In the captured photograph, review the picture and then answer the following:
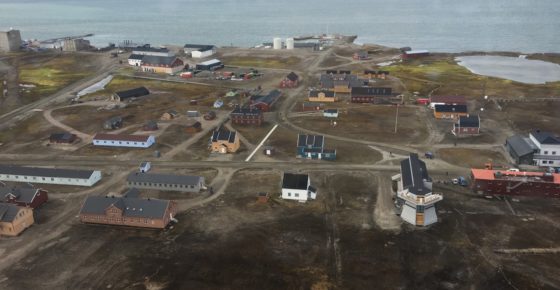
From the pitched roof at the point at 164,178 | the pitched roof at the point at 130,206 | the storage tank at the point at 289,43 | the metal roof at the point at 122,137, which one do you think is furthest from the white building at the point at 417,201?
the storage tank at the point at 289,43

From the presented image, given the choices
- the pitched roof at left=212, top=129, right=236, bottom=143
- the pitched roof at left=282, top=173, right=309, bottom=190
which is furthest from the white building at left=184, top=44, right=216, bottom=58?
the pitched roof at left=282, top=173, right=309, bottom=190

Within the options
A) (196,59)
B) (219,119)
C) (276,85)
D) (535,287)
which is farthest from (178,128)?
(196,59)

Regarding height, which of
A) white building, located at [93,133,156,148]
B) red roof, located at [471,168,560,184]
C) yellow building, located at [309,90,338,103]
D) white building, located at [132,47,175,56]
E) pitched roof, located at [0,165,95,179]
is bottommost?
pitched roof, located at [0,165,95,179]

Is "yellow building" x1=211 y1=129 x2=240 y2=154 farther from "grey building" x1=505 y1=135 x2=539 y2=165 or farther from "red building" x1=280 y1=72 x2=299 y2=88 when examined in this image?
"red building" x1=280 y1=72 x2=299 y2=88

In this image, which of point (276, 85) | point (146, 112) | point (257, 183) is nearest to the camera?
point (257, 183)

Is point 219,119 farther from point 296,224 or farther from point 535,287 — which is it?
point 535,287

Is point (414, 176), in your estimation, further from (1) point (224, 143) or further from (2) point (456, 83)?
(2) point (456, 83)
